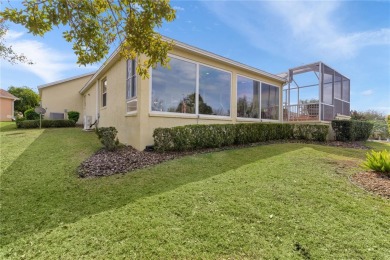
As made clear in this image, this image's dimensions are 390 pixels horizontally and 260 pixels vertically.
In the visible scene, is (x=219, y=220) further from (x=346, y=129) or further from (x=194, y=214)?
(x=346, y=129)

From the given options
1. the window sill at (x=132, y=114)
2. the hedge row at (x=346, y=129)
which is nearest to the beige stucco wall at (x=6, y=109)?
the window sill at (x=132, y=114)

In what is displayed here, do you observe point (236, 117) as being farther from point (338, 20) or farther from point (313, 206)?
point (313, 206)

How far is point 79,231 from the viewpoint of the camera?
303 cm

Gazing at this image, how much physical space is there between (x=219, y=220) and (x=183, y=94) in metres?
6.14

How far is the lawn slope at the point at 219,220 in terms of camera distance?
2.65 meters

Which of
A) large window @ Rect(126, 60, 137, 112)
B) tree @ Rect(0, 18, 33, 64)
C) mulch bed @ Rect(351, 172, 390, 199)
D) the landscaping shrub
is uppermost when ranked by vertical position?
tree @ Rect(0, 18, 33, 64)

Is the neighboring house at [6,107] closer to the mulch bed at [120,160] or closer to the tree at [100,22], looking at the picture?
the mulch bed at [120,160]

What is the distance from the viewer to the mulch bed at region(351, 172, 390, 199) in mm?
4266

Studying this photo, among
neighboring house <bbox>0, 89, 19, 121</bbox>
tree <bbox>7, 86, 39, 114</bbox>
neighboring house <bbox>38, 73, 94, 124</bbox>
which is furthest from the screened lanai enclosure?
tree <bbox>7, 86, 39, 114</bbox>

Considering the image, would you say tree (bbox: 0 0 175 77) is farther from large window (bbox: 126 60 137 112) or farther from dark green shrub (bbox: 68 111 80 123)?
dark green shrub (bbox: 68 111 80 123)

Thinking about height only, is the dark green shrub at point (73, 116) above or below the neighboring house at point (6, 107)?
below

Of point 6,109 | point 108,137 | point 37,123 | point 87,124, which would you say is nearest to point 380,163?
point 108,137

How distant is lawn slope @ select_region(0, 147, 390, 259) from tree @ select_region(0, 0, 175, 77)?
2543 millimetres

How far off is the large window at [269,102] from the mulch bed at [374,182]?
25.3 feet
